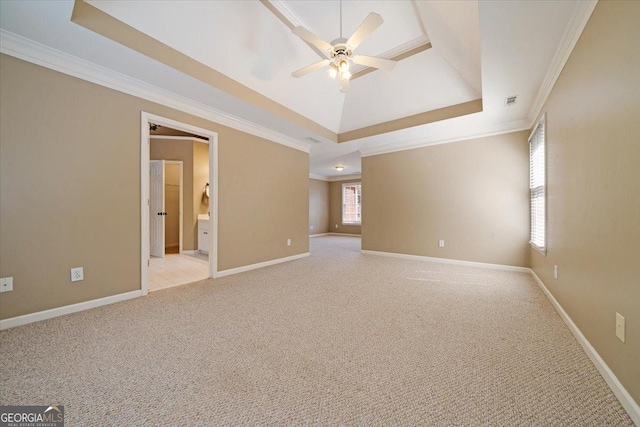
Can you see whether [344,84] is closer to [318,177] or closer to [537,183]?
[537,183]

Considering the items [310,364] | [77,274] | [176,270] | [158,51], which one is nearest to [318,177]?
[176,270]

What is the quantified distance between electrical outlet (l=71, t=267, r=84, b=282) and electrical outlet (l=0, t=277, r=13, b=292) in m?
0.37

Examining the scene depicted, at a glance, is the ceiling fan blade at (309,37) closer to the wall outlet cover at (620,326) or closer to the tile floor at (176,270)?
the wall outlet cover at (620,326)

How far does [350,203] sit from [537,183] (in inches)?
261

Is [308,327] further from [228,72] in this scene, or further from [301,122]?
[301,122]

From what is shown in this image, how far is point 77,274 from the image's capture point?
2.35m

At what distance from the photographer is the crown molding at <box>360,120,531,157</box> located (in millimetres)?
3829

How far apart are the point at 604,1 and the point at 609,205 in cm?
125

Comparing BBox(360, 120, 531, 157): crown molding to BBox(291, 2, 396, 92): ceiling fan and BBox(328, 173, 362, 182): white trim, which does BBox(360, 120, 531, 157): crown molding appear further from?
BBox(328, 173, 362, 182): white trim

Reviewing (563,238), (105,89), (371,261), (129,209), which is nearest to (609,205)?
(563,238)

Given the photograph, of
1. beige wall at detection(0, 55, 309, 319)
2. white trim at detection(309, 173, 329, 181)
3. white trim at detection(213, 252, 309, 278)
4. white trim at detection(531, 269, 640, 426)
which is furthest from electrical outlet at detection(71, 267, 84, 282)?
white trim at detection(309, 173, 329, 181)

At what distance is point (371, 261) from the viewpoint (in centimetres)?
472

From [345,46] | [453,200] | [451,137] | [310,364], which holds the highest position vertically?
[345,46]

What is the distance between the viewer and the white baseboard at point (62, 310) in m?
2.01
